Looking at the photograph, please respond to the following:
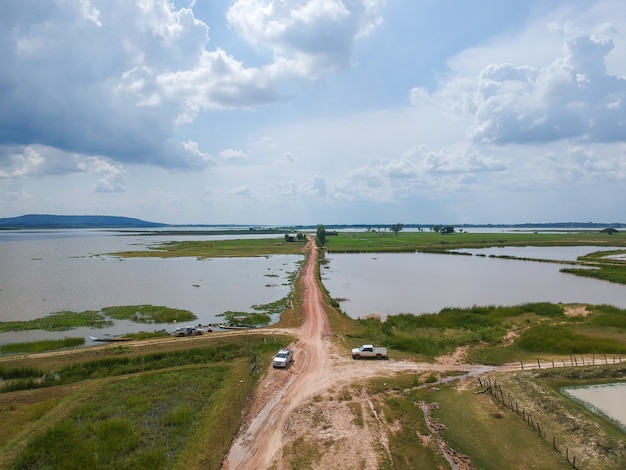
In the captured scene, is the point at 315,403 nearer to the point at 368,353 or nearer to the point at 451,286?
the point at 368,353

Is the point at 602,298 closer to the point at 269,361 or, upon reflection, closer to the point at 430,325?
the point at 430,325

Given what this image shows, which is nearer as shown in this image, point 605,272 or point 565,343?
point 565,343

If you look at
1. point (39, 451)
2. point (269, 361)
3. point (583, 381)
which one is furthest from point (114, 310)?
point (583, 381)

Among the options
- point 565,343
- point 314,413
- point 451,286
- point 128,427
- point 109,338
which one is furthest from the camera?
point 451,286

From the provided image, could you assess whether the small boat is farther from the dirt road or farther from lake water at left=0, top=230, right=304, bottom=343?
the dirt road

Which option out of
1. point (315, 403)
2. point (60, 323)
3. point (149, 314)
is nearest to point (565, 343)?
point (315, 403)
